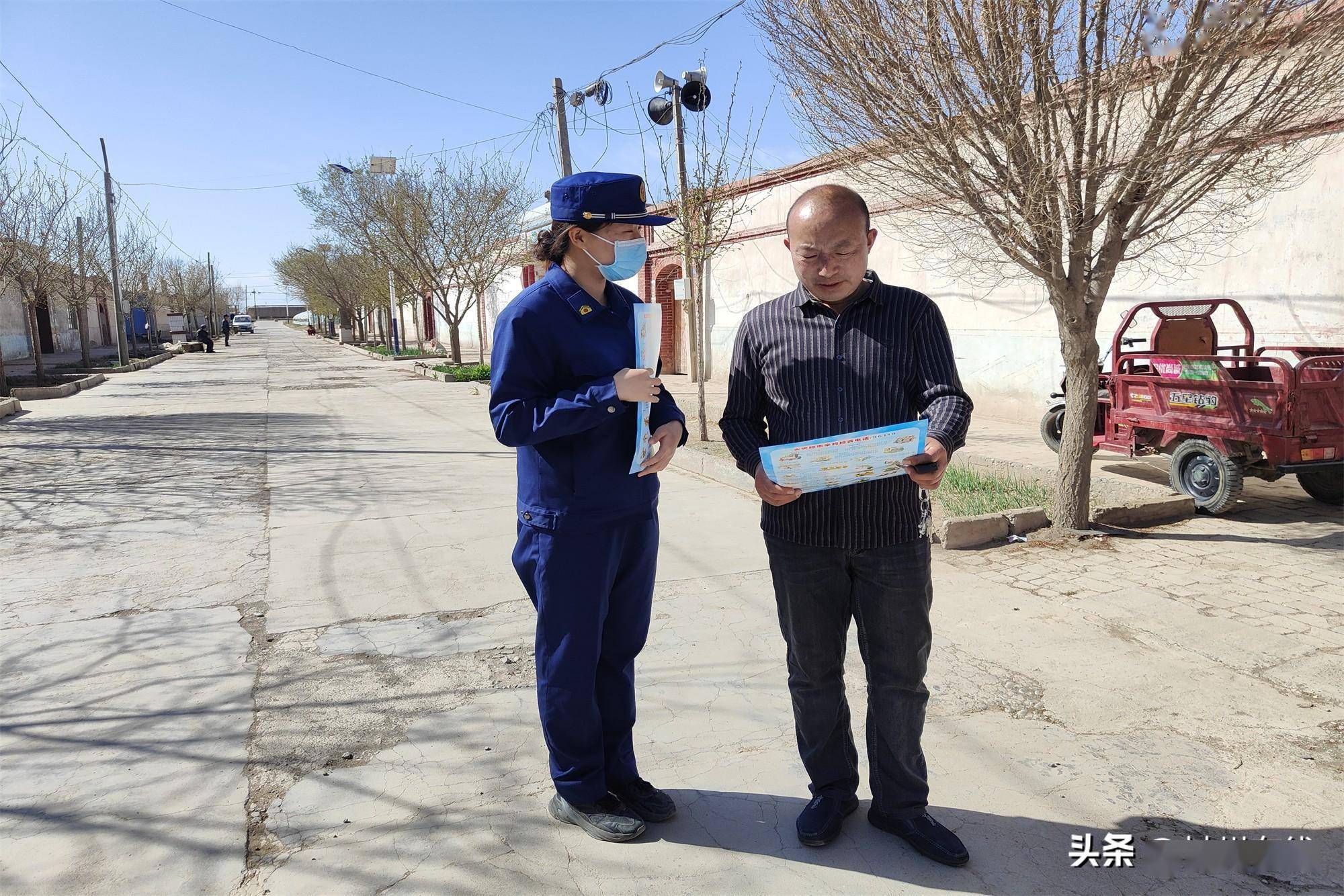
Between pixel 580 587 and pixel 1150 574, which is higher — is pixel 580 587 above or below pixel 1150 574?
above

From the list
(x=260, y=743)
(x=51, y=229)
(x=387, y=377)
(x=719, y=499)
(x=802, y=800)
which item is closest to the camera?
(x=802, y=800)

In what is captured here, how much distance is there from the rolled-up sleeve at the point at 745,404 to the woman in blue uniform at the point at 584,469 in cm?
19

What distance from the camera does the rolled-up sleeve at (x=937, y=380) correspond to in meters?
2.43

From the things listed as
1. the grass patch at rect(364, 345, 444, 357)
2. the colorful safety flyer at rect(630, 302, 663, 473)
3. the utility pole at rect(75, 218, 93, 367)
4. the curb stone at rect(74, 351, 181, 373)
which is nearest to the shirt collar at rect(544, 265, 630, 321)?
the colorful safety flyer at rect(630, 302, 663, 473)

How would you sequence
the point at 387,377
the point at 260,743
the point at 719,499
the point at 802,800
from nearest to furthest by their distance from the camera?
the point at 802,800 < the point at 260,743 < the point at 719,499 < the point at 387,377

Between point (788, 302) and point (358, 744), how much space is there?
2.36 m

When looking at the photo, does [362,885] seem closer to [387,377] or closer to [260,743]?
[260,743]

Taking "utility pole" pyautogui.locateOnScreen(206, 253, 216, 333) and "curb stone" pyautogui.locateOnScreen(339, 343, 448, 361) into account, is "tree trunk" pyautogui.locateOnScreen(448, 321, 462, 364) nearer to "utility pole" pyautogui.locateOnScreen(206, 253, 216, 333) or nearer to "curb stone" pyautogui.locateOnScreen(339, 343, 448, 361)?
"curb stone" pyautogui.locateOnScreen(339, 343, 448, 361)

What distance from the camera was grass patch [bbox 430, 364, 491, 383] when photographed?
22.3m

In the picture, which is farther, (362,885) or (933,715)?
(933,715)

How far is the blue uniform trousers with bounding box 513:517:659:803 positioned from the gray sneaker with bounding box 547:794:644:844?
0.13 ft

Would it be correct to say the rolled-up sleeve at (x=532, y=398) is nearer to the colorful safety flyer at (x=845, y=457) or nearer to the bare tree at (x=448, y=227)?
the colorful safety flyer at (x=845, y=457)

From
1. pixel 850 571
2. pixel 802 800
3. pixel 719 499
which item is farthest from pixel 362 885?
pixel 719 499

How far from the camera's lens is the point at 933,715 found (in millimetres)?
3564
